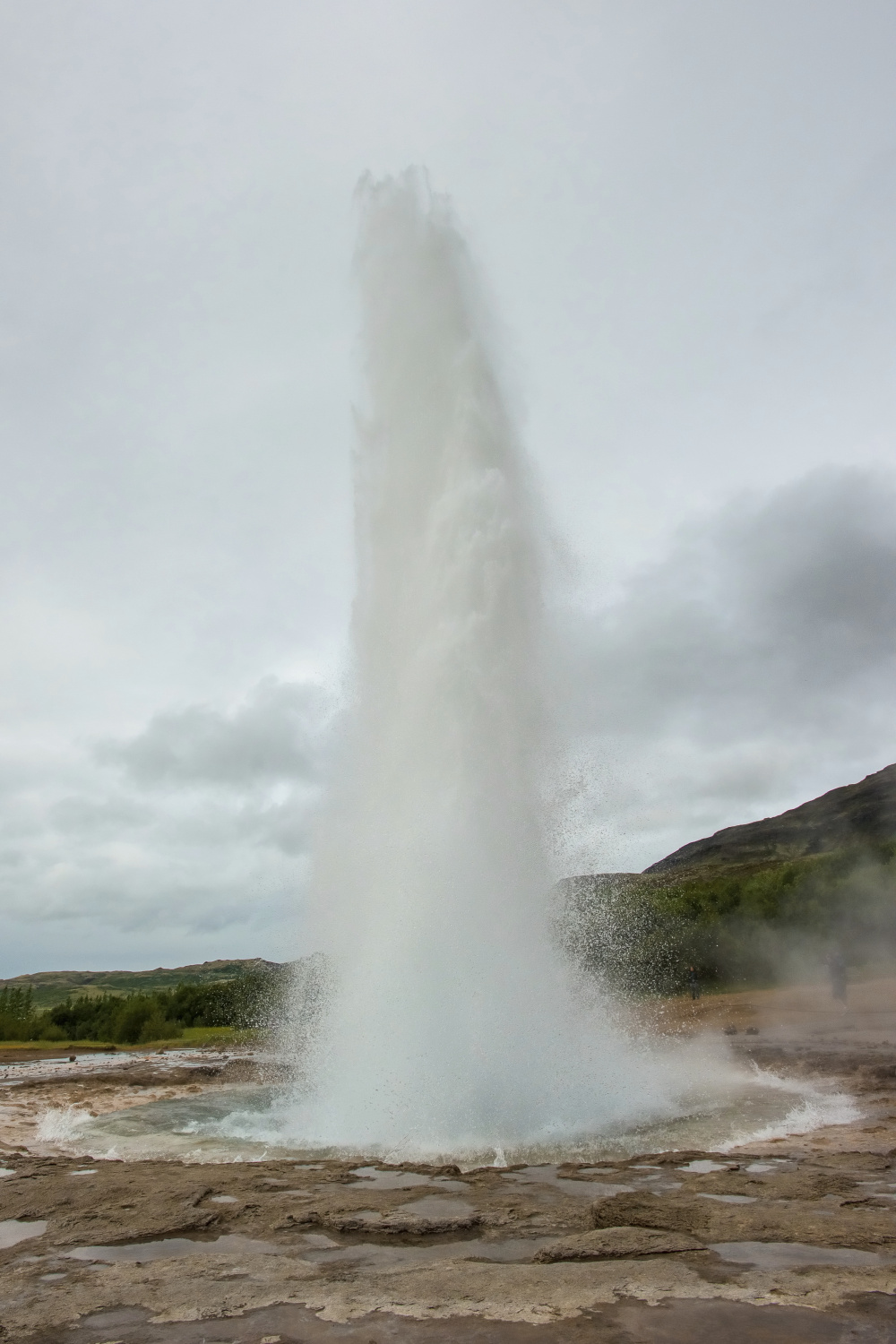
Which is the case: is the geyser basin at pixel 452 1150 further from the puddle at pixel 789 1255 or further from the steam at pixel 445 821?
the puddle at pixel 789 1255

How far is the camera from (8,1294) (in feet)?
17.0

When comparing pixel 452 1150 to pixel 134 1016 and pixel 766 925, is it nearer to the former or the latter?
pixel 766 925

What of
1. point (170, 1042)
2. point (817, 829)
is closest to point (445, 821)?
point (170, 1042)

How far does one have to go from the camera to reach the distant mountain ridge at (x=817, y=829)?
149 meters

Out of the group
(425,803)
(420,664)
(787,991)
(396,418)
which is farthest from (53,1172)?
(787,991)

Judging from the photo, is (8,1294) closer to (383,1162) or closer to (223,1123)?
(383,1162)

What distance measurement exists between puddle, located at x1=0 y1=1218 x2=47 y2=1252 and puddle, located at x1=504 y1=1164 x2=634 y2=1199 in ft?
14.2

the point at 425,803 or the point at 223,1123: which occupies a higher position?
Result: the point at 425,803

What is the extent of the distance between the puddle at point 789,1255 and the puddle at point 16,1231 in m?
5.54

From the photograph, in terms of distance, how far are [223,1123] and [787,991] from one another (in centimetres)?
2934

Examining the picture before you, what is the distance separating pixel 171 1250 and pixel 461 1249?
226 cm

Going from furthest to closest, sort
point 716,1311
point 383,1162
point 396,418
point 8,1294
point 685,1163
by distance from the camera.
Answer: point 396,418, point 383,1162, point 685,1163, point 8,1294, point 716,1311

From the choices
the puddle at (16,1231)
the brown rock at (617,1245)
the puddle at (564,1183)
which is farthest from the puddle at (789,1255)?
the puddle at (16,1231)

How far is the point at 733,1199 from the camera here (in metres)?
6.85
